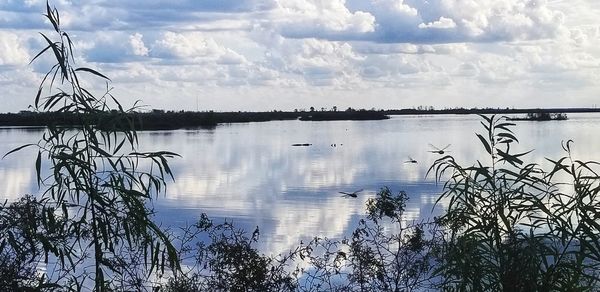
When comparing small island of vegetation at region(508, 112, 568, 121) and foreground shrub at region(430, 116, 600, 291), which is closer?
foreground shrub at region(430, 116, 600, 291)

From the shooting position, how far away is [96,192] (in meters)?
2.95

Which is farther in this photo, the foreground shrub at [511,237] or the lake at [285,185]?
the lake at [285,185]

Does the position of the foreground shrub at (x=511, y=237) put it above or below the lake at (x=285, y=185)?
above

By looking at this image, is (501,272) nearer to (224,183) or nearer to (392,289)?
(392,289)

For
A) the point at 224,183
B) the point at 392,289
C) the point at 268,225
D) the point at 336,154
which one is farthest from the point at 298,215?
the point at 336,154

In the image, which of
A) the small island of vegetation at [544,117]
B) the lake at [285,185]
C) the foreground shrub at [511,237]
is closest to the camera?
the foreground shrub at [511,237]

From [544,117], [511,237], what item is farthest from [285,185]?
[544,117]

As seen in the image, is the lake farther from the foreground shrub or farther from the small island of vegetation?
the small island of vegetation

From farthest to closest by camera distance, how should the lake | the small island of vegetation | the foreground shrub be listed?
the small island of vegetation < the lake < the foreground shrub

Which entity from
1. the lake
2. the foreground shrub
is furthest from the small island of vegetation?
the foreground shrub

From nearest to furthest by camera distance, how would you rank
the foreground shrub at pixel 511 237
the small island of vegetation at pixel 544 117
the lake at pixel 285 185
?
the foreground shrub at pixel 511 237 → the lake at pixel 285 185 → the small island of vegetation at pixel 544 117

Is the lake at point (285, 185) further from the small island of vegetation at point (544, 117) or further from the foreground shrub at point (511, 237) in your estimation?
the small island of vegetation at point (544, 117)

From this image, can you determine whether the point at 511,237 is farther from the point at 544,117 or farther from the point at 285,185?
the point at 544,117

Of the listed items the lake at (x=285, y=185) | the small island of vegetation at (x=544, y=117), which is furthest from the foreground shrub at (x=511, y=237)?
the small island of vegetation at (x=544, y=117)
